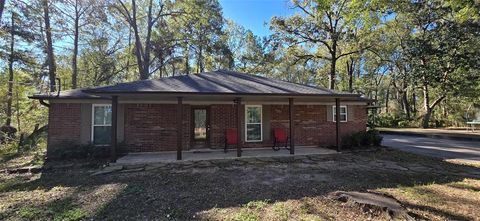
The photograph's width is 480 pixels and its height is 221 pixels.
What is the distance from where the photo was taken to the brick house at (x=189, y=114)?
29.1 feet

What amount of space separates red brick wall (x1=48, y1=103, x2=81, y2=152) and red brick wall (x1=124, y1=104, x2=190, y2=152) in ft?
5.72

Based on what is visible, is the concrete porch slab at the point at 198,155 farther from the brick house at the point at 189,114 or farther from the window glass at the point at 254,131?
the window glass at the point at 254,131

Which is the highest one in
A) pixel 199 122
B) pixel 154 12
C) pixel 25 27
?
pixel 154 12

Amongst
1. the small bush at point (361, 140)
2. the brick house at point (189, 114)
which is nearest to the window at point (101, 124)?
the brick house at point (189, 114)

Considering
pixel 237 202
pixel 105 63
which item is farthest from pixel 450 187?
pixel 105 63

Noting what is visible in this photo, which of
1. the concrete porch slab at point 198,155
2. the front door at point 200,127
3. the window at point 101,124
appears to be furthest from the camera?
the front door at point 200,127

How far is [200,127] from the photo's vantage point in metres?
11.0

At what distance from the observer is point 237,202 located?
5.10 m

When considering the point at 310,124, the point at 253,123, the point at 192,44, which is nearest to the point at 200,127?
the point at 253,123

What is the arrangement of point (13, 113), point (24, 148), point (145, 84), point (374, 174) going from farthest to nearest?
point (13, 113), point (24, 148), point (145, 84), point (374, 174)

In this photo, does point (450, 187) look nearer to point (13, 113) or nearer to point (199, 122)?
point (199, 122)

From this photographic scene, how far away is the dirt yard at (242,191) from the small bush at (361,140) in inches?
98.7

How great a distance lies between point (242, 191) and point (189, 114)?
5627mm

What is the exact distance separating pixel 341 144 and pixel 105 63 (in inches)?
840
